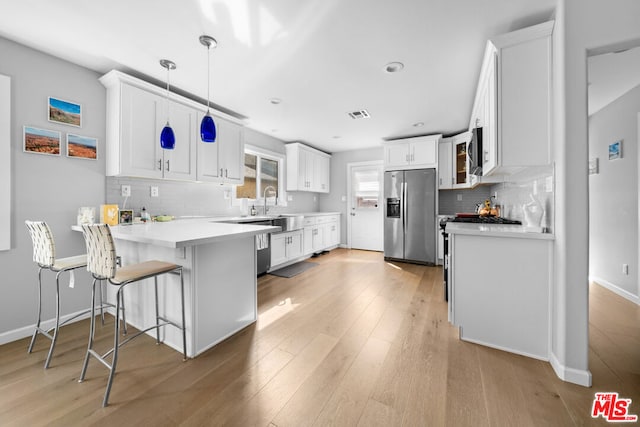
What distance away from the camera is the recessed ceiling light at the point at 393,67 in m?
2.44

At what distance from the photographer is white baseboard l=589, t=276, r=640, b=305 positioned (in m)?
2.77

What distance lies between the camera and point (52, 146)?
2.29 m

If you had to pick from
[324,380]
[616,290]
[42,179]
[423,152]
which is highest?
[423,152]

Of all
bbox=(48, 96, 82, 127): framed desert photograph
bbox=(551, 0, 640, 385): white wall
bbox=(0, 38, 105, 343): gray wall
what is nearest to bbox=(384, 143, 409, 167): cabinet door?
bbox=(551, 0, 640, 385): white wall

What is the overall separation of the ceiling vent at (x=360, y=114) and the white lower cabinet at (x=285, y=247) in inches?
83.8

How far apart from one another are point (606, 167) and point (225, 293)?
456cm

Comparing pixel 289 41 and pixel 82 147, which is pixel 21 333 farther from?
pixel 289 41

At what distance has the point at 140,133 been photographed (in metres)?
2.63

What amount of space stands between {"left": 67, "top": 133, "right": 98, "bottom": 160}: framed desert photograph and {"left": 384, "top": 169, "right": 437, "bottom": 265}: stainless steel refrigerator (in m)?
4.29

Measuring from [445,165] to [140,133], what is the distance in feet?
15.2

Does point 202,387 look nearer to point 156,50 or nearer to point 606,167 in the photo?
point 156,50

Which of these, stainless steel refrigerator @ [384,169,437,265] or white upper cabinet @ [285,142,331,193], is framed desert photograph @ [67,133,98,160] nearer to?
white upper cabinet @ [285,142,331,193]

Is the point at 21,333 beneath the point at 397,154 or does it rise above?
beneath

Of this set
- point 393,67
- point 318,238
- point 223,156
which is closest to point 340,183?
point 318,238
